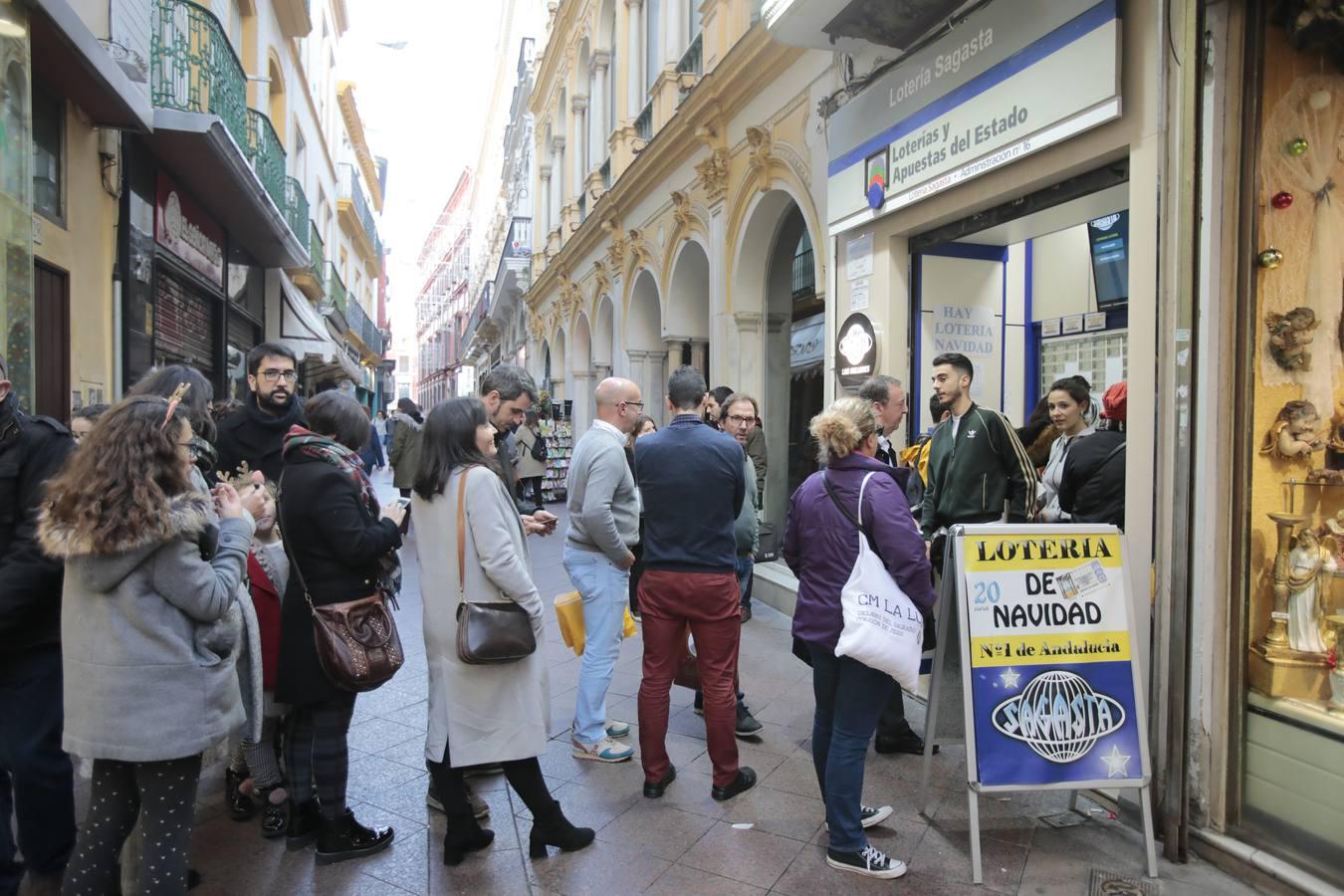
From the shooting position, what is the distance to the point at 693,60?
11203mm

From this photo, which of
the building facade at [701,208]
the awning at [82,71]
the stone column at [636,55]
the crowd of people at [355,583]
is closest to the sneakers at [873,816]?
the crowd of people at [355,583]

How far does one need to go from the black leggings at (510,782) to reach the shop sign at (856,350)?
413 cm

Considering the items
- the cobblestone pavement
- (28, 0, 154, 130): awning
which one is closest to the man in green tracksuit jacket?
the cobblestone pavement

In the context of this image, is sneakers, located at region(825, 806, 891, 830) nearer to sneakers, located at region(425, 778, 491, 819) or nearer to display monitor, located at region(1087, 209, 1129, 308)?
sneakers, located at region(425, 778, 491, 819)

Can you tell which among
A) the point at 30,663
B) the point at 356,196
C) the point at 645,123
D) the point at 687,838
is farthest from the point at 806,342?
the point at 356,196

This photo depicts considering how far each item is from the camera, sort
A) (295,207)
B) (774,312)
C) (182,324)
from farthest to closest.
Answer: (295,207) < (774,312) < (182,324)

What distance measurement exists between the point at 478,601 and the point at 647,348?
38.4ft

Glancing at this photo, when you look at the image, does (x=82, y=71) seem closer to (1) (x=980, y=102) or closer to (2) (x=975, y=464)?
(1) (x=980, y=102)

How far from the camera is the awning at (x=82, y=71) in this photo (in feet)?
15.5

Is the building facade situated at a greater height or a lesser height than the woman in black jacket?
greater

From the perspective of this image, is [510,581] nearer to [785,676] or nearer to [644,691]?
[644,691]

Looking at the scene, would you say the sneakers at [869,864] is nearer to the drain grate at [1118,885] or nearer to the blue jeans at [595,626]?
the drain grate at [1118,885]

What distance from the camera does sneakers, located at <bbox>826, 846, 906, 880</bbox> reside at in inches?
124

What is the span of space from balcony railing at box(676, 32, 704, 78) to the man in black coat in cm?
967
